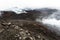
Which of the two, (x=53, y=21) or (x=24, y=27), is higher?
(x=24, y=27)

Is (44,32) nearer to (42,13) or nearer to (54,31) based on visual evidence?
(54,31)

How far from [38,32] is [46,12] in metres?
14.7

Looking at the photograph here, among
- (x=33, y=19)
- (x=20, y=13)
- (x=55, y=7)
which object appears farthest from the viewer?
(x=55, y=7)

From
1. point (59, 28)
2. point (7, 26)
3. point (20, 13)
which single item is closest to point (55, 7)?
point (20, 13)

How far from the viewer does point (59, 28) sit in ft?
153

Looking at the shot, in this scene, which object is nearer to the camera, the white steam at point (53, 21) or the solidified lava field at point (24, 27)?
the solidified lava field at point (24, 27)

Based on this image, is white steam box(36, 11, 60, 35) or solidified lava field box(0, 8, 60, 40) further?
white steam box(36, 11, 60, 35)

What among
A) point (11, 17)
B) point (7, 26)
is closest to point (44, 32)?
point (7, 26)

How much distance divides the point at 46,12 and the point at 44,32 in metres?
14.0

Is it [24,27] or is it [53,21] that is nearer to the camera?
[24,27]

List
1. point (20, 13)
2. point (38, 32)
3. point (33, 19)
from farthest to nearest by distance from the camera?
point (20, 13) → point (33, 19) → point (38, 32)

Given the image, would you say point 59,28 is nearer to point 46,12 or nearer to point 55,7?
point 46,12

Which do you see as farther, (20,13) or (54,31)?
(20,13)

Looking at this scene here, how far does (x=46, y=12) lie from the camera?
57.4 m
